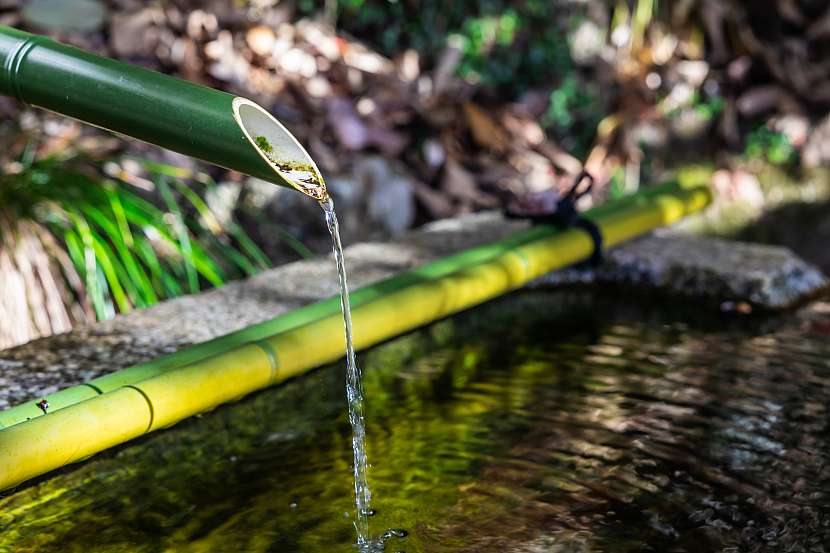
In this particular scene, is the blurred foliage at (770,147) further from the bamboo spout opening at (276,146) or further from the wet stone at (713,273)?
the bamboo spout opening at (276,146)

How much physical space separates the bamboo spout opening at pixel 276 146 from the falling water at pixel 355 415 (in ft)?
0.54

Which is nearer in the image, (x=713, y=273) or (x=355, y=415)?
(x=355, y=415)

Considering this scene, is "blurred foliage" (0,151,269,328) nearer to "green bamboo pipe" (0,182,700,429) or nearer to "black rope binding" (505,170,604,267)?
"green bamboo pipe" (0,182,700,429)

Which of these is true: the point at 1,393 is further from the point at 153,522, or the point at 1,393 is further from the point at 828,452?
the point at 828,452

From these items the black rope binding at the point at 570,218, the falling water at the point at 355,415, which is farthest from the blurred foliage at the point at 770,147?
the falling water at the point at 355,415

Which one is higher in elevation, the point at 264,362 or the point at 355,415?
the point at 264,362

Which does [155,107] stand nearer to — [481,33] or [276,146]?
[276,146]

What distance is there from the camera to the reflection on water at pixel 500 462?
1424mm

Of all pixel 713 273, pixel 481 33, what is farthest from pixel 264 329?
pixel 481 33

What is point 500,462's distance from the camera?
5.46 feet

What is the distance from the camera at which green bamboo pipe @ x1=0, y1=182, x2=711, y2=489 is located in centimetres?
138

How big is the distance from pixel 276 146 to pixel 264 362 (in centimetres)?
57

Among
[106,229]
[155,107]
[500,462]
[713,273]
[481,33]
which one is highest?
[481,33]

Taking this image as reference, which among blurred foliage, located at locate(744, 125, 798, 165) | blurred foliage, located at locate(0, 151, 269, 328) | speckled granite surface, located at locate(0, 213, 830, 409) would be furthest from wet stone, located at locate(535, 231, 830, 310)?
→ blurred foliage, located at locate(744, 125, 798, 165)
